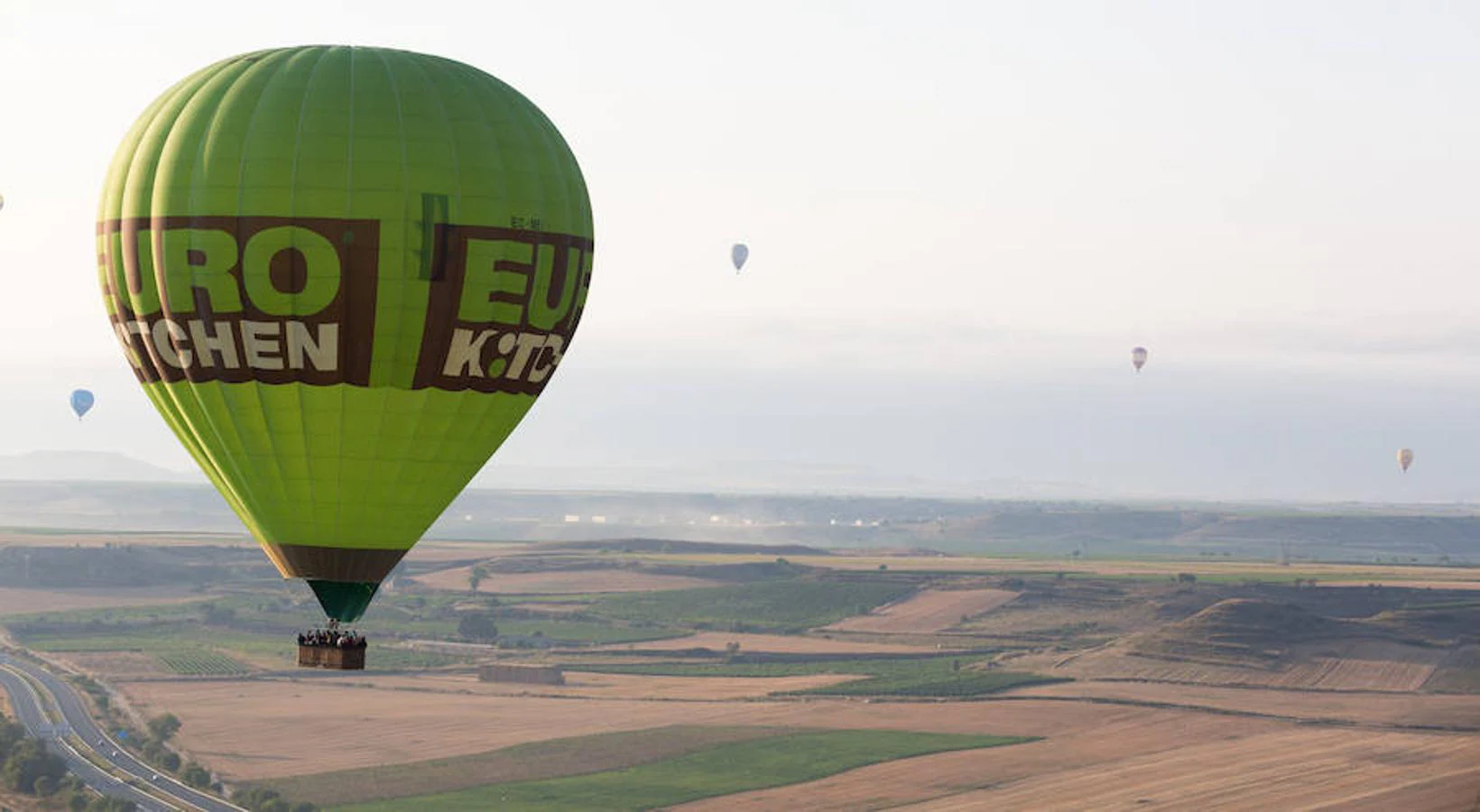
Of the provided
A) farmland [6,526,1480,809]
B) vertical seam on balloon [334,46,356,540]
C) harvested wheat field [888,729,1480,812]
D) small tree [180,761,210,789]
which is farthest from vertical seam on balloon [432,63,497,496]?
small tree [180,761,210,789]

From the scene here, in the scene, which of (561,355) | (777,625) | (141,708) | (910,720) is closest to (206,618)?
(777,625)

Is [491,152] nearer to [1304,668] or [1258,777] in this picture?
[1258,777]

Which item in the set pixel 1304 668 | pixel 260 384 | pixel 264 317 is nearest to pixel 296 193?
pixel 264 317

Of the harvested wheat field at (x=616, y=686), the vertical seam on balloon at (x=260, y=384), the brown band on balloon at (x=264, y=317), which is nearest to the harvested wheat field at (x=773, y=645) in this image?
the harvested wheat field at (x=616, y=686)

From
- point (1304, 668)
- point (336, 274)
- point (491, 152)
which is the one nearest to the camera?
point (336, 274)

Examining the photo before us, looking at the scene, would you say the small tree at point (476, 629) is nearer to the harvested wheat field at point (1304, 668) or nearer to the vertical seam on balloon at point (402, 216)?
the harvested wheat field at point (1304, 668)

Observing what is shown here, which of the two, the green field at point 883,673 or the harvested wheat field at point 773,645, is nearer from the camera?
the green field at point 883,673
